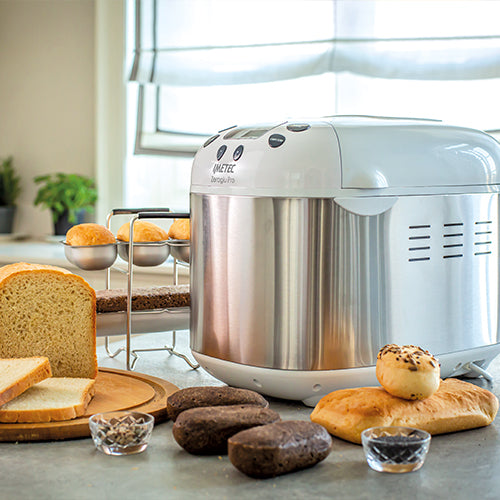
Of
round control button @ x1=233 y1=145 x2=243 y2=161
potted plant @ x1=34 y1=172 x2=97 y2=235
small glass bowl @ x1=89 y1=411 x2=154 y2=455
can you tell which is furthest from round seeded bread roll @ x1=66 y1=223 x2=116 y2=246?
potted plant @ x1=34 y1=172 x2=97 y2=235

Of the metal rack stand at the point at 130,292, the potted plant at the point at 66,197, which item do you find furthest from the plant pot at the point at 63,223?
the metal rack stand at the point at 130,292

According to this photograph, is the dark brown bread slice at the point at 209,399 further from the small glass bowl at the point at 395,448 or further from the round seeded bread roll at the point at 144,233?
the round seeded bread roll at the point at 144,233

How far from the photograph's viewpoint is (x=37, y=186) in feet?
10.1

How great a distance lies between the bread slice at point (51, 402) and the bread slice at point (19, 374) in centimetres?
2

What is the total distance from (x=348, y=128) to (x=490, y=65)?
4.75 feet

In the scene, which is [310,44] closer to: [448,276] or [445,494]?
[448,276]

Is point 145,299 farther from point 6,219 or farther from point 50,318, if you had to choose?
point 6,219

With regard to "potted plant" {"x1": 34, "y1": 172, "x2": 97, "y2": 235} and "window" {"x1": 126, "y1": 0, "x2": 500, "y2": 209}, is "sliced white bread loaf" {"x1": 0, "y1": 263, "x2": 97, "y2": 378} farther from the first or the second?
"potted plant" {"x1": 34, "y1": 172, "x2": 97, "y2": 235}

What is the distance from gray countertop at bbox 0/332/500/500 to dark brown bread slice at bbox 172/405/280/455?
0.05 feet

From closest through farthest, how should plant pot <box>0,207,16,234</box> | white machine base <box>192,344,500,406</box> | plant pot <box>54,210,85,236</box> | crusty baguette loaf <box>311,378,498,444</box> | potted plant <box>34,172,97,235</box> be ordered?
1. crusty baguette loaf <box>311,378,498,444</box>
2. white machine base <box>192,344,500,406</box>
3. potted plant <box>34,172,97,235</box>
4. plant pot <box>54,210,85,236</box>
5. plant pot <box>0,207,16,234</box>

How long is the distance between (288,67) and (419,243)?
163 centimetres

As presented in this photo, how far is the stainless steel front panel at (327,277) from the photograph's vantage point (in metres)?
0.93

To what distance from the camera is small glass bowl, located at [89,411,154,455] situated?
797 mm

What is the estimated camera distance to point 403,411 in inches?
33.4
